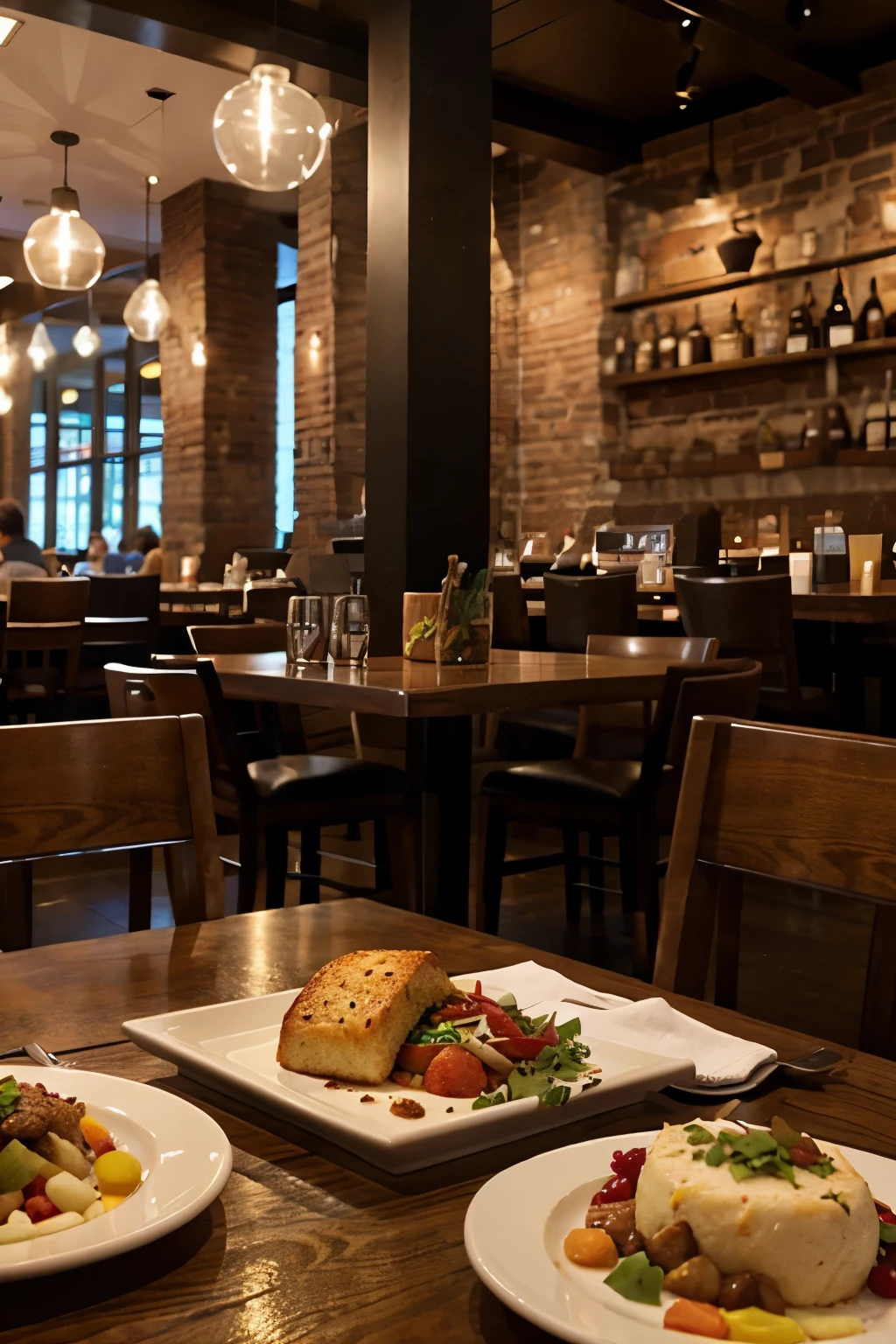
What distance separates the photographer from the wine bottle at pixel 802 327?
7.03 meters

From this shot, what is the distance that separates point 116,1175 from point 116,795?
0.78 metres

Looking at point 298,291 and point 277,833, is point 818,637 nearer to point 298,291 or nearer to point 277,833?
point 277,833

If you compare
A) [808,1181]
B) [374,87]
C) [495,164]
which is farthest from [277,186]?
[495,164]

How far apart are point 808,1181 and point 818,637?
4044 mm

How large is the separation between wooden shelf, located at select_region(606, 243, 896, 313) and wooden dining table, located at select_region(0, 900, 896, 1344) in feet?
21.7

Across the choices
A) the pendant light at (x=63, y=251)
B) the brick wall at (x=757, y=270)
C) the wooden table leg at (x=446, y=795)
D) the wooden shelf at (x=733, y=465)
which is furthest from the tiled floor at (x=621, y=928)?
the brick wall at (x=757, y=270)

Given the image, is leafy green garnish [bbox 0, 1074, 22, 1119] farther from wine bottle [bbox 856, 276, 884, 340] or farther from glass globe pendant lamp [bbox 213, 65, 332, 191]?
wine bottle [bbox 856, 276, 884, 340]

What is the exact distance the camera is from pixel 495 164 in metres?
8.98

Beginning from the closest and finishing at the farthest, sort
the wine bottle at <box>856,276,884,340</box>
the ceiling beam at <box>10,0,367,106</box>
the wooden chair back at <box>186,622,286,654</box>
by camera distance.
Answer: the wooden chair back at <box>186,622,286,654</box> → the ceiling beam at <box>10,0,367,106</box> → the wine bottle at <box>856,276,884,340</box>

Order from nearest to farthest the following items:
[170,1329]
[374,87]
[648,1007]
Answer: [170,1329], [648,1007], [374,87]

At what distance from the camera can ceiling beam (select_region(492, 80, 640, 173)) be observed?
7418mm

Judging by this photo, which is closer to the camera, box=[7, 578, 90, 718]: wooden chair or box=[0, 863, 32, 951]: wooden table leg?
box=[0, 863, 32, 951]: wooden table leg

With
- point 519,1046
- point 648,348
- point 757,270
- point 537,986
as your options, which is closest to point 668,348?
point 648,348

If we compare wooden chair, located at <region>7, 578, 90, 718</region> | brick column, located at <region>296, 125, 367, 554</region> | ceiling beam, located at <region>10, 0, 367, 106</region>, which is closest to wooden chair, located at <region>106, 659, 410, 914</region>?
wooden chair, located at <region>7, 578, 90, 718</region>
